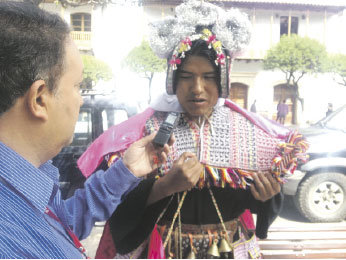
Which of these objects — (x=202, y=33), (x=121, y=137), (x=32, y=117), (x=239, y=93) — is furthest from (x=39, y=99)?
(x=239, y=93)

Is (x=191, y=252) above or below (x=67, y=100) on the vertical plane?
below

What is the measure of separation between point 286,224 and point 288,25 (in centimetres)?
1212

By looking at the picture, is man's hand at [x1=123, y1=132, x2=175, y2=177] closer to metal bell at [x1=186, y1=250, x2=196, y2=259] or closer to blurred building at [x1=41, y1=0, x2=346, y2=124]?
metal bell at [x1=186, y1=250, x2=196, y2=259]

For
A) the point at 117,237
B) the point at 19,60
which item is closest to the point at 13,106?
the point at 19,60

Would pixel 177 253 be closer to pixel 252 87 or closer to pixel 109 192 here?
pixel 109 192

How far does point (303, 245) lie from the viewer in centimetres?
245

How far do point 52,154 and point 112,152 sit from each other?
0.57 meters

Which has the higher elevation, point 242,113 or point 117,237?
point 242,113

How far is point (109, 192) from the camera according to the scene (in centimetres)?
114

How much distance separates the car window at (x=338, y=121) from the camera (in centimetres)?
437

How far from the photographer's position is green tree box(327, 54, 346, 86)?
12.2 meters

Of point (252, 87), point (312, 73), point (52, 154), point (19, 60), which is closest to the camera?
point (19, 60)

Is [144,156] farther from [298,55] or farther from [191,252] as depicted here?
[298,55]

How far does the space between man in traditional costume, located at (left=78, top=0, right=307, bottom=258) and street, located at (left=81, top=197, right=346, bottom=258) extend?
1.98 meters
